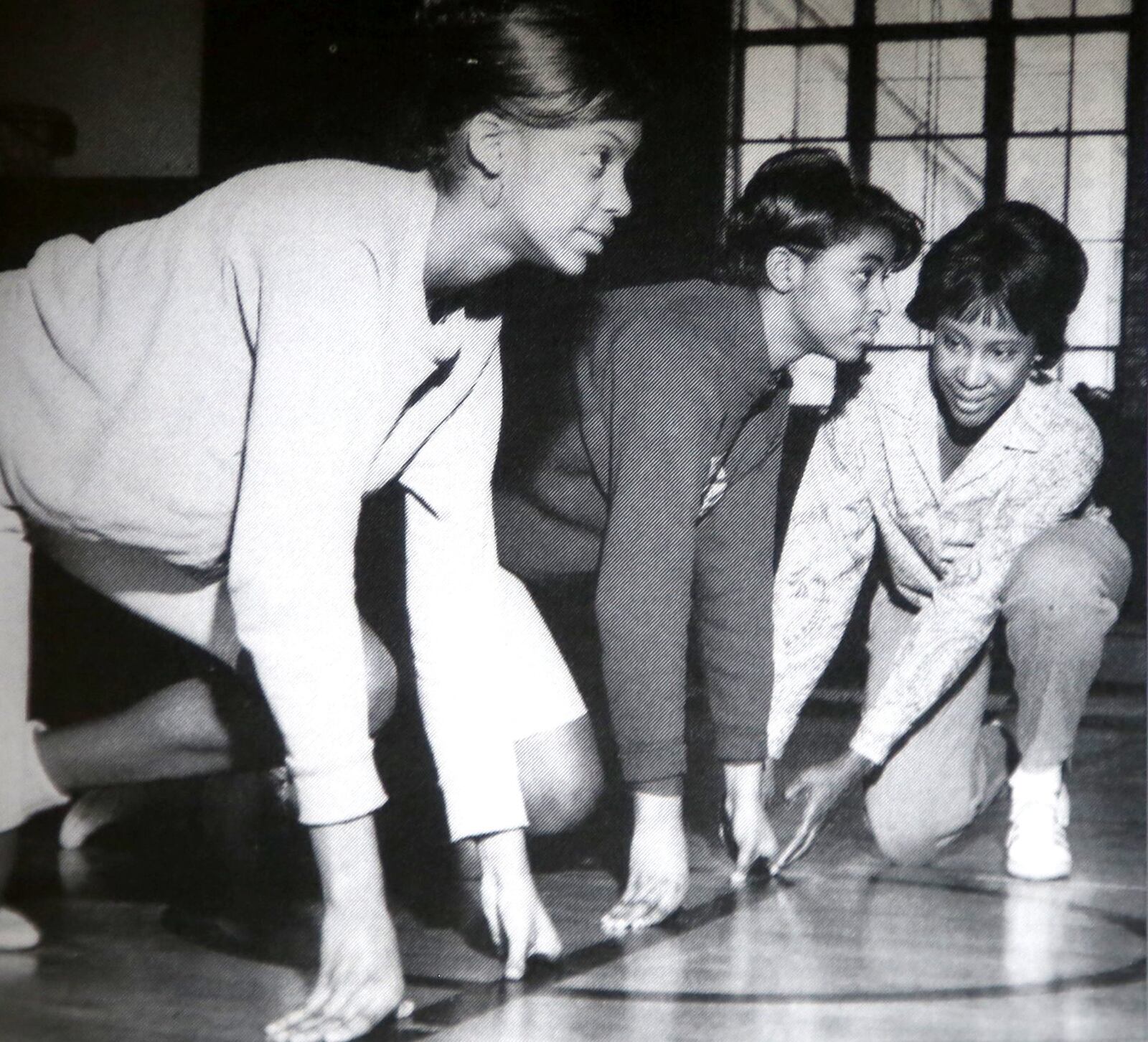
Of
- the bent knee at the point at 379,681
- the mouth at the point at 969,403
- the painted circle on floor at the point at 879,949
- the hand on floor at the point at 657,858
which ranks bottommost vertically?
the painted circle on floor at the point at 879,949

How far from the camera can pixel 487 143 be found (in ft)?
3.58

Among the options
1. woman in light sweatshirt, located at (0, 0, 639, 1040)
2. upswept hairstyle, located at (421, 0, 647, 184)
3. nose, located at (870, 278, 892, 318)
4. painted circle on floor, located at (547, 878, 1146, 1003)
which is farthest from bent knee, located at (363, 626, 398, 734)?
nose, located at (870, 278, 892, 318)

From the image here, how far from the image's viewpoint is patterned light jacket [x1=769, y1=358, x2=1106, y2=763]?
4.14 feet

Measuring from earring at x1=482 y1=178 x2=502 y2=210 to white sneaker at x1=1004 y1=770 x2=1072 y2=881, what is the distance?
64 centimetres

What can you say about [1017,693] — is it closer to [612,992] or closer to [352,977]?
[612,992]

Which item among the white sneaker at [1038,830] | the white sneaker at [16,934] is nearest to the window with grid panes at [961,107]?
the white sneaker at [1038,830]

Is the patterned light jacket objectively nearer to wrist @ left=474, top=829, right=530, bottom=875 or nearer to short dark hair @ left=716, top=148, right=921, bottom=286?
short dark hair @ left=716, top=148, right=921, bottom=286

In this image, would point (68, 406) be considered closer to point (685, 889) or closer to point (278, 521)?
point (278, 521)

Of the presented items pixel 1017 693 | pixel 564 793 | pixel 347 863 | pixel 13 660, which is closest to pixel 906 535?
pixel 1017 693

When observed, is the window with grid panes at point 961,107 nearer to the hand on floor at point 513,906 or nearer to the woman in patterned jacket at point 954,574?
the woman in patterned jacket at point 954,574

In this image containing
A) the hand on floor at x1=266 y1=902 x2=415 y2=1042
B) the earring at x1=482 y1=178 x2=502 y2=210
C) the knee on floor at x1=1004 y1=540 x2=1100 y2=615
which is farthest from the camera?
the knee on floor at x1=1004 y1=540 x2=1100 y2=615

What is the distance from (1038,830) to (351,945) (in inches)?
23.2

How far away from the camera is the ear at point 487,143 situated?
1.09 meters

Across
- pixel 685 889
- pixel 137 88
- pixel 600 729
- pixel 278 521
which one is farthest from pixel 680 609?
pixel 137 88
